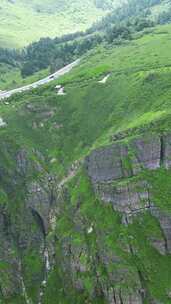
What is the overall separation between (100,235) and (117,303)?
12791mm

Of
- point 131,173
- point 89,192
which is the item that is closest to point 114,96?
point 89,192

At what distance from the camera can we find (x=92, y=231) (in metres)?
106

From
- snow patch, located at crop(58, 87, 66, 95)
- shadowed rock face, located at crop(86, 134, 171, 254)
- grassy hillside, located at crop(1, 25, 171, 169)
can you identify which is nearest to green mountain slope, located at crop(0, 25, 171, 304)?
shadowed rock face, located at crop(86, 134, 171, 254)

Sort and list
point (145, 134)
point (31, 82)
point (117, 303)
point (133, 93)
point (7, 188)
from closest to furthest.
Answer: point (117, 303) < point (145, 134) < point (7, 188) < point (133, 93) < point (31, 82)

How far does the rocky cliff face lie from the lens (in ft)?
323

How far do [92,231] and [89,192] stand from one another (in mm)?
9503

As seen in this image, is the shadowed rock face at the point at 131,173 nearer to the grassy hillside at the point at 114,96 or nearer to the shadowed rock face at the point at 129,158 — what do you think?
the shadowed rock face at the point at 129,158

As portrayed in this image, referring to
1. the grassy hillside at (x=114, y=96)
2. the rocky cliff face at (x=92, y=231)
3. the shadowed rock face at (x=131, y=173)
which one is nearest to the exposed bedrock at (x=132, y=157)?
the shadowed rock face at (x=131, y=173)

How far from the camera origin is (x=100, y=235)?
103062 mm

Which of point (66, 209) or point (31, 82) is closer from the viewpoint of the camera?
point (66, 209)

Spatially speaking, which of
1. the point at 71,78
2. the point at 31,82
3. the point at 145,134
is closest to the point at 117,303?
the point at 145,134

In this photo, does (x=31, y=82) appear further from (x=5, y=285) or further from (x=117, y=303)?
(x=117, y=303)

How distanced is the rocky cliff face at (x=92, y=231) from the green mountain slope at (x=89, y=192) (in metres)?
0.19

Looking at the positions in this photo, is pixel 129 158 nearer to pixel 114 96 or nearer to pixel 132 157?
pixel 132 157
